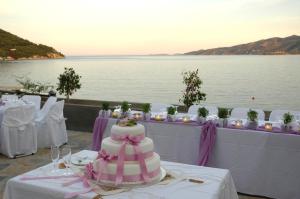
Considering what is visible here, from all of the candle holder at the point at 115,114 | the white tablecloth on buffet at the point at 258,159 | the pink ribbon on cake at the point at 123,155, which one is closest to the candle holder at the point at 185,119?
the white tablecloth on buffet at the point at 258,159

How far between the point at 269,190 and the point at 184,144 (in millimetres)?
1284

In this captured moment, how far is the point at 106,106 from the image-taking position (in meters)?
5.75

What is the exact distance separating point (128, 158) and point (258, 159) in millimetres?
2638

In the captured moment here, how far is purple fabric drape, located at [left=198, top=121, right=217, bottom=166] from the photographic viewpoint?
486 cm

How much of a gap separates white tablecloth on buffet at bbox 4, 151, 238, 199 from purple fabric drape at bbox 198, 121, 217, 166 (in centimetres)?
201

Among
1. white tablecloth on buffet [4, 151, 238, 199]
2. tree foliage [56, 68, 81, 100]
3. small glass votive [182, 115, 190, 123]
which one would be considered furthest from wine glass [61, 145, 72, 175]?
tree foliage [56, 68, 81, 100]

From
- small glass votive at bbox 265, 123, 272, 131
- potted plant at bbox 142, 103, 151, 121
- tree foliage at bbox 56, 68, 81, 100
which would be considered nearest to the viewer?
small glass votive at bbox 265, 123, 272, 131

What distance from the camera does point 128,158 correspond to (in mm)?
2486

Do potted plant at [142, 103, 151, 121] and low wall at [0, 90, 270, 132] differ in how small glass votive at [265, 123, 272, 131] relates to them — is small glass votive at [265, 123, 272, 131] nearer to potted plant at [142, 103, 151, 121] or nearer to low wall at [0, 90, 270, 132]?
potted plant at [142, 103, 151, 121]

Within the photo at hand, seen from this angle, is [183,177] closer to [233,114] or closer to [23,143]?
[233,114]

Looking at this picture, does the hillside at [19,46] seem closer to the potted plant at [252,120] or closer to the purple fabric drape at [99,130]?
the purple fabric drape at [99,130]

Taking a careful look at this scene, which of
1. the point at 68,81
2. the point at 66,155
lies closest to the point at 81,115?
the point at 68,81

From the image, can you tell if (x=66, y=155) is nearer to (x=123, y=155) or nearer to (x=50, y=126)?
(x=123, y=155)

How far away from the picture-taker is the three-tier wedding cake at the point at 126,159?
8.11 ft
